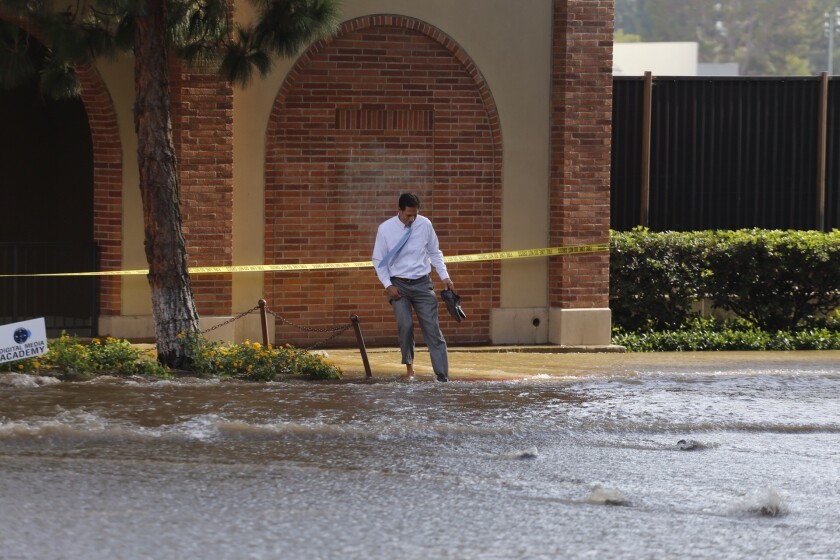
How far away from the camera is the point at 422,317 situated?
1213cm

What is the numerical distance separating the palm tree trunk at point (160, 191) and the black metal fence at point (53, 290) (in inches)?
98.4

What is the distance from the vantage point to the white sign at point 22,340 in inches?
435

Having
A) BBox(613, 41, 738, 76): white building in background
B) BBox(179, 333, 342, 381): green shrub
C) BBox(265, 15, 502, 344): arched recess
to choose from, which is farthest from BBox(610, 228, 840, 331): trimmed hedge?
BBox(613, 41, 738, 76): white building in background

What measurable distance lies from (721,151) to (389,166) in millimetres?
5036

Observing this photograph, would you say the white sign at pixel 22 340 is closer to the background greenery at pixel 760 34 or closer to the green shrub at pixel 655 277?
the green shrub at pixel 655 277

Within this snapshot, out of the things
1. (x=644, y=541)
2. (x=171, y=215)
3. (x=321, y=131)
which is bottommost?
(x=644, y=541)

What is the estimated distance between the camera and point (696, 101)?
1725 cm

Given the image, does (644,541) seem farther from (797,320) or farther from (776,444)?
(797,320)

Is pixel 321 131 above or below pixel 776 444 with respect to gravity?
above

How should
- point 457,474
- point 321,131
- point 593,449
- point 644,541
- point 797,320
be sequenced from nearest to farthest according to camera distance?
point 644,541 < point 457,474 < point 593,449 < point 321,131 < point 797,320

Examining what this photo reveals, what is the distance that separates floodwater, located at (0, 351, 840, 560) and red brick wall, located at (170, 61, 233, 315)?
2434 mm

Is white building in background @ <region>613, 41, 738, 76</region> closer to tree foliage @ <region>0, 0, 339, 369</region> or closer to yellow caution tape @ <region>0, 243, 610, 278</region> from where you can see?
yellow caution tape @ <region>0, 243, 610, 278</region>

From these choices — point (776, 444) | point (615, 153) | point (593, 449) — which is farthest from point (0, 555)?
point (615, 153)

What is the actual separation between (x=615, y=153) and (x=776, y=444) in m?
8.14
